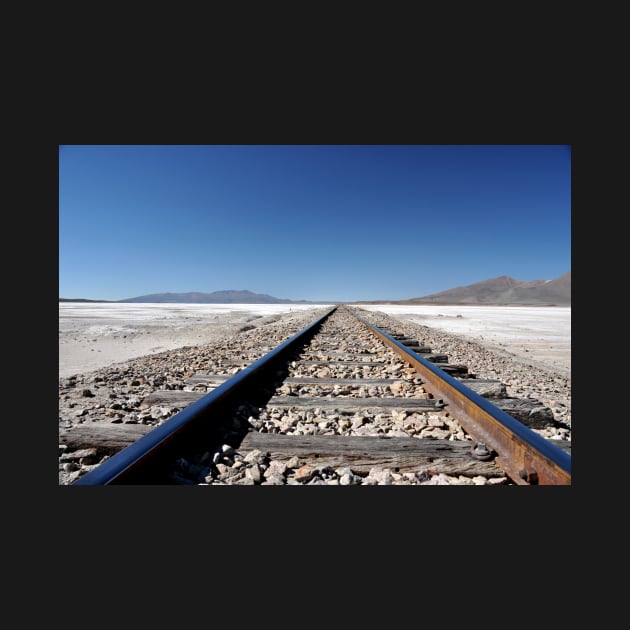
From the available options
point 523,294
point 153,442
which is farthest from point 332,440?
point 523,294

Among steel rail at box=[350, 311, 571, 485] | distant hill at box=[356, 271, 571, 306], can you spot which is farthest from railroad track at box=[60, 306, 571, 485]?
distant hill at box=[356, 271, 571, 306]

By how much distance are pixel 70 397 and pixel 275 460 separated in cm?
224

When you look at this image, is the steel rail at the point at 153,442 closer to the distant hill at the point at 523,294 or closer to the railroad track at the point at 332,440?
the railroad track at the point at 332,440

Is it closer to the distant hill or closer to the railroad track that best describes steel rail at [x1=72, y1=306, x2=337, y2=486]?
the railroad track

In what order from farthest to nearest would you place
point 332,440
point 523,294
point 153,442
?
point 523,294 < point 332,440 < point 153,442

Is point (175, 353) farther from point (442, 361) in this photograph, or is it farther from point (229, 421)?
point (442, 361)

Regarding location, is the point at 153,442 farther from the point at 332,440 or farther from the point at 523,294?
the point at 523,294

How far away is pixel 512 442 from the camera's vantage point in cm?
174

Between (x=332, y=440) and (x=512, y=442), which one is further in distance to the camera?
(x=332, y=440)

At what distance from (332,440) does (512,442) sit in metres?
0.92

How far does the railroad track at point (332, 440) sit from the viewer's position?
64.4 inches

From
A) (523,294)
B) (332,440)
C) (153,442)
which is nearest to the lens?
(153,442)

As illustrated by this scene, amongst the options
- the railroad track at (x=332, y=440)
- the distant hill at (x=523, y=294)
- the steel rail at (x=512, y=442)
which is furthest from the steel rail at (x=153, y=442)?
the distant hill at (x=523, y=294)

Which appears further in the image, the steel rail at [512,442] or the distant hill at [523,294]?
the distant hill at [523,294]
